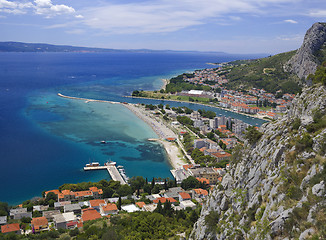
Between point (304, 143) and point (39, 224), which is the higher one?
point (304, 143)

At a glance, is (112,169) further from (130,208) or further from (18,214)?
(18,214)

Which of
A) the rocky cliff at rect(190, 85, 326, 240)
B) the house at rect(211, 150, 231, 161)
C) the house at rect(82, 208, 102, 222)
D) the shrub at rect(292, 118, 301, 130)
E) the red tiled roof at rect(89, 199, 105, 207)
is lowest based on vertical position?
the red tiled roof at rect(89, 199, 105, 207)

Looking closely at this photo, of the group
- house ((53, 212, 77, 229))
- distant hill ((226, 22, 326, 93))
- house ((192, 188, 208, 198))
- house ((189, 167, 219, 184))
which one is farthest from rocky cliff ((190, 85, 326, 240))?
distant hill ((226, 22, 326, 93))

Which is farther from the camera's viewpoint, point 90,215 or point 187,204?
point 187,204

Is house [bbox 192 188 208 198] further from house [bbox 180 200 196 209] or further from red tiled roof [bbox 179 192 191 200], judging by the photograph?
house [bbox 180 200 196 209]

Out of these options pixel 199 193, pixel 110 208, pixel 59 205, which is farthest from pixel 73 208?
pixel 199 193
